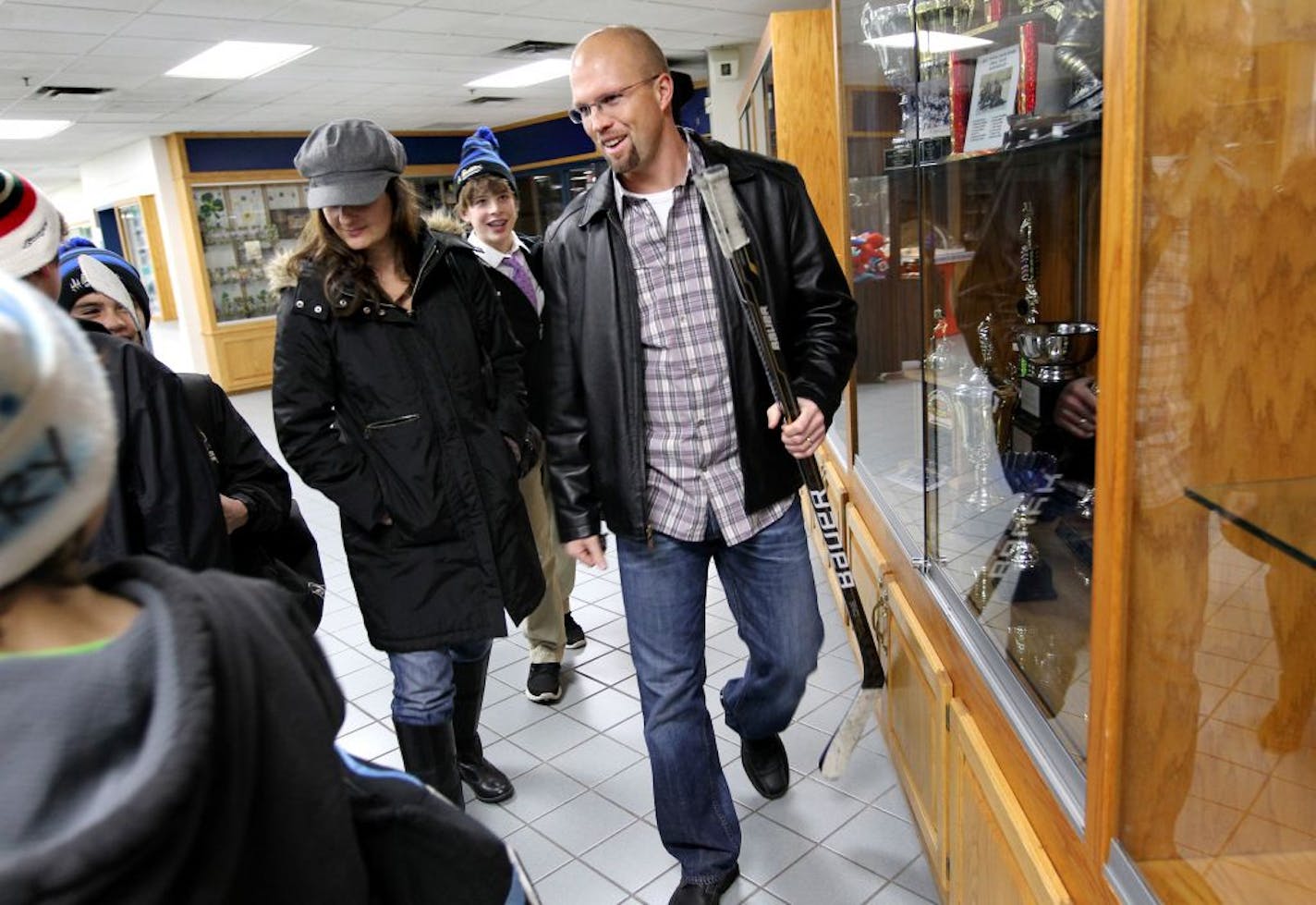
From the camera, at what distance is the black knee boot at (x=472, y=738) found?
2.54m

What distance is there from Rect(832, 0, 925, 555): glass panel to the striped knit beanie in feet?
5.71

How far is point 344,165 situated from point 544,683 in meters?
1.78

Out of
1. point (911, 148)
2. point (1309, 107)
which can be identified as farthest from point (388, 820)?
point (911, 148)

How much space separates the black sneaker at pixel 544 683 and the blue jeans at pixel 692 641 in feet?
3.62

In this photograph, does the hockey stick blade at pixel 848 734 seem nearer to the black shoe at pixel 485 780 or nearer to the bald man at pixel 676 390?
the bald man at pixel 676 390

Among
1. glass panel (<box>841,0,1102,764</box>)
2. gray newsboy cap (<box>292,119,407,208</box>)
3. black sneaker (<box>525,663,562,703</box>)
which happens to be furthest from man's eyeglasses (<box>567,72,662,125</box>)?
black sneaker (<box>525,663,562,703</box>)

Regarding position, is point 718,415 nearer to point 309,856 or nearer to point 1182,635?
point 1182,635

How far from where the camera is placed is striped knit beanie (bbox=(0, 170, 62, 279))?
1363 mm

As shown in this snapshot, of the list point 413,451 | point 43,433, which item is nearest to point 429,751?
point 413,451

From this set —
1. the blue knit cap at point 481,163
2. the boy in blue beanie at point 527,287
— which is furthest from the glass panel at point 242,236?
the boy in blue beanie at point 527,287

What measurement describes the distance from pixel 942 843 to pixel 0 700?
1780mm

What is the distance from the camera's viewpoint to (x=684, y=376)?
2.02 metres

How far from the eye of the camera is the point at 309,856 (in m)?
0.72

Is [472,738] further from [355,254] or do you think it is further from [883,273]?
[883,273]
